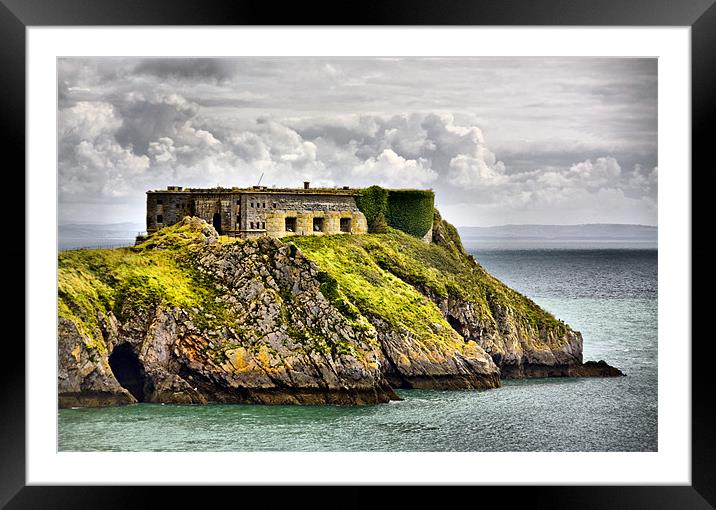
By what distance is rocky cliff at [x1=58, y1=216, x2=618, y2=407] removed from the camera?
20.0 metres

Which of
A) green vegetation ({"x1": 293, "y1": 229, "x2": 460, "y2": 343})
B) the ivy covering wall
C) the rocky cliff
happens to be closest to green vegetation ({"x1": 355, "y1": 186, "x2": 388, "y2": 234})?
the ivy covering wall

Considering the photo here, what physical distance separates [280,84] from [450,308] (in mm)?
7123

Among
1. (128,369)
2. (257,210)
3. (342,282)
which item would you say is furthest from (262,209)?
(128,369)

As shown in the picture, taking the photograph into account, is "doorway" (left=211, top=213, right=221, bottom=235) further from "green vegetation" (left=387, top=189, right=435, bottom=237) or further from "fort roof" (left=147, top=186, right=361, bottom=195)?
"green vegetation" (left=387, top=189, right=435, bottom=237)

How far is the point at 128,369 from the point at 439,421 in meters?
5.84

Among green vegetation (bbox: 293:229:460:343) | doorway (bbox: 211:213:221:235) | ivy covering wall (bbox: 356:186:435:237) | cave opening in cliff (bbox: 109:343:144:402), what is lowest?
cave opening in cliff (bbox: 109:343:144:402)

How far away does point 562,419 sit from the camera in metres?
19.7

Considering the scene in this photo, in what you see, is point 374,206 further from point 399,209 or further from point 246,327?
point 246,327

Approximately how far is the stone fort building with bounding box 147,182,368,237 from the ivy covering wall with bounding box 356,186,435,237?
0.31 meters
